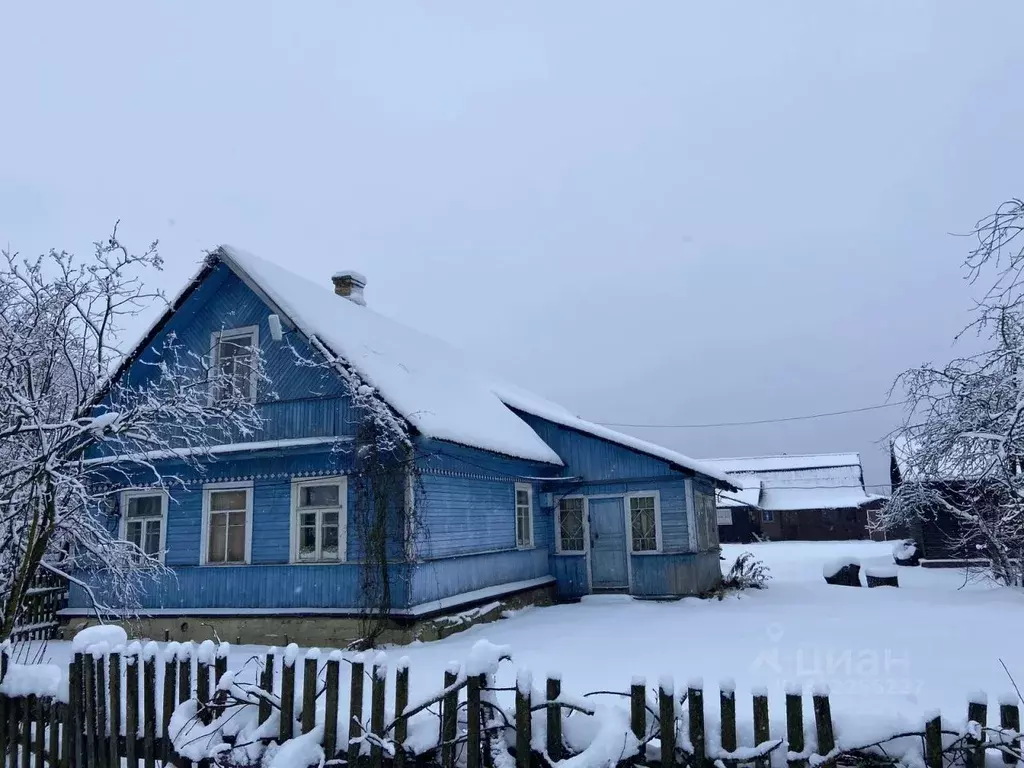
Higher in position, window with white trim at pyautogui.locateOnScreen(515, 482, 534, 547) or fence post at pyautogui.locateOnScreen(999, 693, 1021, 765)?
window with white trim at pyautogui.locateOnScreen(515, 482, 534, 547)

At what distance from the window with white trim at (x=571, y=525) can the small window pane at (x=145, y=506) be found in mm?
8809

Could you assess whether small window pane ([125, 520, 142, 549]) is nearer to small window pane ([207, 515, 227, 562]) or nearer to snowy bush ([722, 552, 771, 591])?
small window pane ([207, 515, 227, 562])

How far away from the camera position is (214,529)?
13023 millimetres

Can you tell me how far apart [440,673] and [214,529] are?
21.4 ft

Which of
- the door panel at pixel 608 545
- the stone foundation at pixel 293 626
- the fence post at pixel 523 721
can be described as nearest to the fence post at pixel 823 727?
the fence post at pixel 523 721

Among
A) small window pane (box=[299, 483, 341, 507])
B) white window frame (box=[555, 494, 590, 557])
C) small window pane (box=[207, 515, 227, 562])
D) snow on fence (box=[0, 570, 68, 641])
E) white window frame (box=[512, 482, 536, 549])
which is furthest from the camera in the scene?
white window frame (box=[555, 494, 590, 557])

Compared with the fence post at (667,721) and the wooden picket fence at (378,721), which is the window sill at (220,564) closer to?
the wooden picket fence at (378,721)

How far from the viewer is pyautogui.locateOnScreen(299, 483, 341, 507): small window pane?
1220cm

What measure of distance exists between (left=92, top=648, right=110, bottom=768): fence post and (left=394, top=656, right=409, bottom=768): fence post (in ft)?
7.36

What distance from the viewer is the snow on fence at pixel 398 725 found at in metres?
3.58

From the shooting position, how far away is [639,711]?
3.86 metres

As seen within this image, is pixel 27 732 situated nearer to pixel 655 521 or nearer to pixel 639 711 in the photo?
pixel 639 711

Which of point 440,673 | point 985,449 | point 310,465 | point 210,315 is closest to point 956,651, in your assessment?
point 985,449

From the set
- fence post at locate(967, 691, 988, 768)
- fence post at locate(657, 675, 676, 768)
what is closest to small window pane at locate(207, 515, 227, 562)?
fence post at locate(657, 675, 676, 768)
